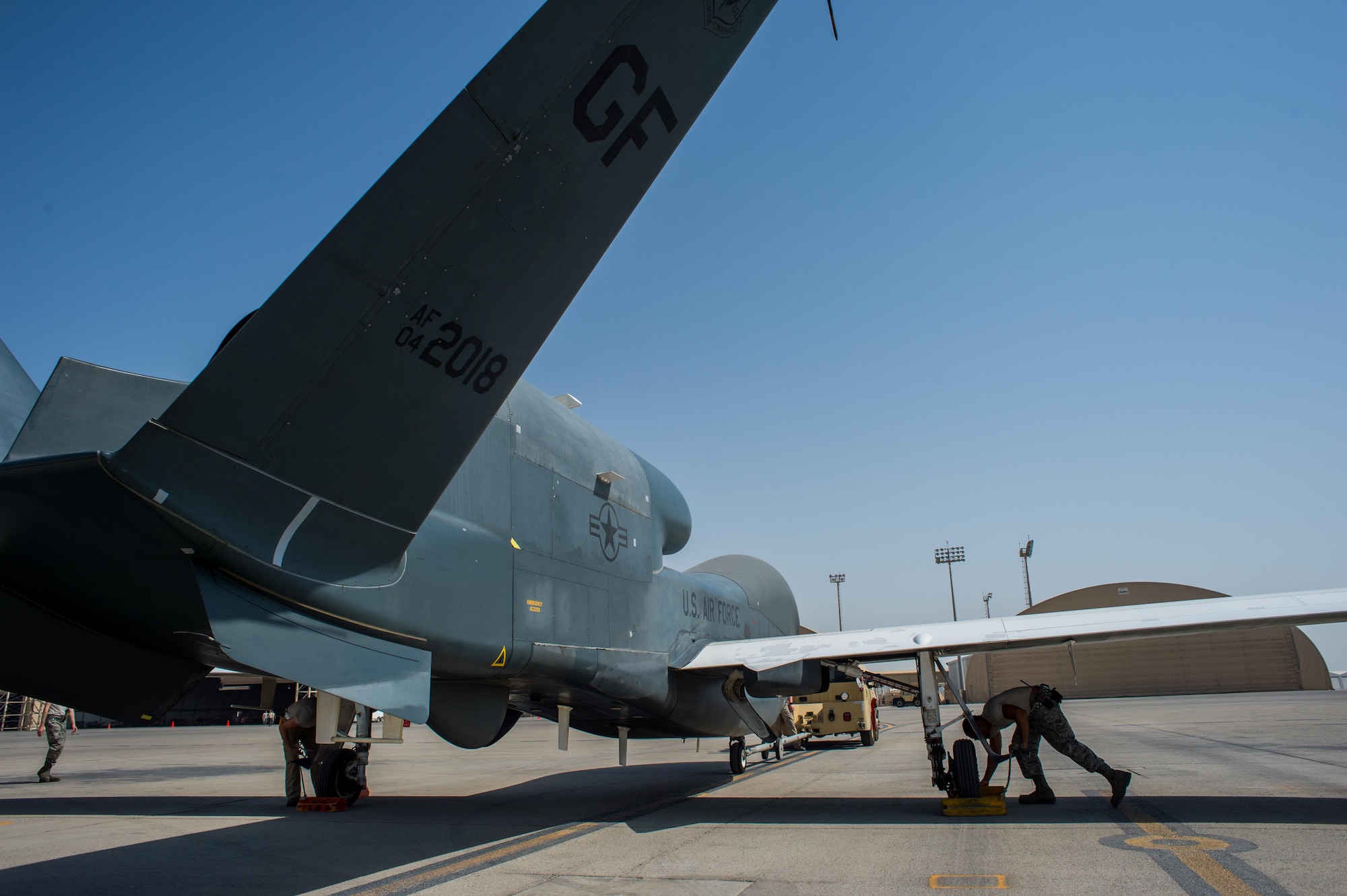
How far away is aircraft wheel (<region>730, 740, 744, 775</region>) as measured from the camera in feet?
43.5

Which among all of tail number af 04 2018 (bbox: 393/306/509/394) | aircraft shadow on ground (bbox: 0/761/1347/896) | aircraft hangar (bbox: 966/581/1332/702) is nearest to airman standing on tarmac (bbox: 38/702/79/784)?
aircraft shadow on ground (bbox: 0/761/1347/896)

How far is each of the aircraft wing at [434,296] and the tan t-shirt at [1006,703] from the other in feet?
22.8

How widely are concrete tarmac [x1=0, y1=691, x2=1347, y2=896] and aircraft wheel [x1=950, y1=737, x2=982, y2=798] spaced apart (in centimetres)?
41

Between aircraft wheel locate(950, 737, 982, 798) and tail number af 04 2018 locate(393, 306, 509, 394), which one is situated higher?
tail number af 04 2018 locate(393, 306, 509, 394)

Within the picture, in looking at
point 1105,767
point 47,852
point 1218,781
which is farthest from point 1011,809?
point 47,852

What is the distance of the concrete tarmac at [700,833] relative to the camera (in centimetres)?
536

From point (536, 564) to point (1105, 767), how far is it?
6116 millimetres

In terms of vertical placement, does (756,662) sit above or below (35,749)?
above

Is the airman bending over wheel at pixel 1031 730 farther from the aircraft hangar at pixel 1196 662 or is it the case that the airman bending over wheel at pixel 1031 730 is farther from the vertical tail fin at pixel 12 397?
the aircraft hangar at pixel 1196 662

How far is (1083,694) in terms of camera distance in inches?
2160

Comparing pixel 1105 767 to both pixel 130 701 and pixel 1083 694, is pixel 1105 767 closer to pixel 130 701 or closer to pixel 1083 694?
pixel 130 701

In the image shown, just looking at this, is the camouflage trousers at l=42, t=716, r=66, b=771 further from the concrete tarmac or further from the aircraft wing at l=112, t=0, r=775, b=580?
the aircraft wing at l=112, t=0, r=775, b=580

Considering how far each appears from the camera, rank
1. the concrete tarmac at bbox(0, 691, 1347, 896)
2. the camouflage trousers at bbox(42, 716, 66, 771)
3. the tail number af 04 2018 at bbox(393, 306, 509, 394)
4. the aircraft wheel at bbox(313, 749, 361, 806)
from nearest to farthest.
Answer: the tail number af 04 2018 at bbox(393, 306, 509, 394) → the concrete tarmac at bbox(0, 691, 1347, 896) → the aircraft wheel at bbox(313, 749, 361, 806) → the camouflage trousers at bbox(42, 716, 66, 771)

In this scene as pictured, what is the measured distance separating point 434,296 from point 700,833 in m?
5.60
